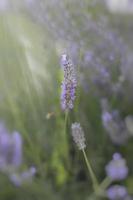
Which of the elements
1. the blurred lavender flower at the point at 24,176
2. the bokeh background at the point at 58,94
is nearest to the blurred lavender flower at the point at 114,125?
the bokeh background at the point at 58,94

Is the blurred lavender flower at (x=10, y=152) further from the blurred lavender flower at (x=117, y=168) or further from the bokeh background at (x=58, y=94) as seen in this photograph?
the blurred lavender flower at (x=117, y=168)

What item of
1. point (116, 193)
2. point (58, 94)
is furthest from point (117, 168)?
point (58, 94)

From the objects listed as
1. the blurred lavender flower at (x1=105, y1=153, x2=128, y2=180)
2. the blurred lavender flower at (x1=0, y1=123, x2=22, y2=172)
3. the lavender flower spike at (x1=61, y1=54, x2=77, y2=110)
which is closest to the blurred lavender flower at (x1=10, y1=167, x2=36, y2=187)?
the blurred lavender flower at (x1=0, y1=123, x2=22, y2=172)

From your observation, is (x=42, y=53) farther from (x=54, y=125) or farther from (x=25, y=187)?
(x=25, y=187)

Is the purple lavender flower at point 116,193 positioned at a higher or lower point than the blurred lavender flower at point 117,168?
lower

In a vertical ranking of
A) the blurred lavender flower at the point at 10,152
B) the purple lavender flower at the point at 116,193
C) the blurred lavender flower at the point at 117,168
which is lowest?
the purple lavender flower at the point at 116,193

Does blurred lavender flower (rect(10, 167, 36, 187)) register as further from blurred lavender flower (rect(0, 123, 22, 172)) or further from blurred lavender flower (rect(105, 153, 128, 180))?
blurred lavender flower (rect(105, 153, 128, 180))

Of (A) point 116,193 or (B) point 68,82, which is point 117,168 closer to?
(A) point 116,193
